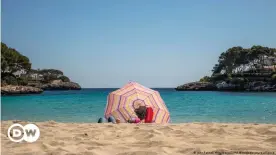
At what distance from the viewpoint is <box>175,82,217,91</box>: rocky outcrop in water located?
77037 mm

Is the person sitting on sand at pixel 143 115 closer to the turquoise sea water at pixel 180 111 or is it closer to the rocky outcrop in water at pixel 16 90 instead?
the turquoise sea water at pixel 180 111

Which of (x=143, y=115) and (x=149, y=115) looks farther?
(x=143, y=115)

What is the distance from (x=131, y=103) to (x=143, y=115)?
0.47 metres

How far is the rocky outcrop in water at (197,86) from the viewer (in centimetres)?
7704

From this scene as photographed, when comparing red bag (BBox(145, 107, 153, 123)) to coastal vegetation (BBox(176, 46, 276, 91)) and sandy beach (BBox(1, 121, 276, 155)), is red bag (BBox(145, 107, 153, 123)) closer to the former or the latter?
sandy beach (BBox(1, 121, 276, 155))

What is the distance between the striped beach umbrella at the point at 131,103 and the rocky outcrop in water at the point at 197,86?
6988 centimetres

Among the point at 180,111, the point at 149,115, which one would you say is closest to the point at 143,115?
the point at 149,115

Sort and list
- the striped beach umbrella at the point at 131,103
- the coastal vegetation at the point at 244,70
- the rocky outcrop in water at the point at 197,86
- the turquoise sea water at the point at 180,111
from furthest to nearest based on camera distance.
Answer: the rocky outcrop in water at the point at 197,86, the coastal vegetation at the point at 244,70, the turquoise sea water at the point at 180,111, the striped beach umbrella at the point at 131,103

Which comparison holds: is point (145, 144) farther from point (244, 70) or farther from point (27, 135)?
point (244, 70)

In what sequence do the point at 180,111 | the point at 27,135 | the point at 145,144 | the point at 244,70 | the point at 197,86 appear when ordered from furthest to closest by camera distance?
the point at 197,86 < the point at 244,70 < the point at 180,111 < the point at 27,135 < the point at 145,144

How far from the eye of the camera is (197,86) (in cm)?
8188

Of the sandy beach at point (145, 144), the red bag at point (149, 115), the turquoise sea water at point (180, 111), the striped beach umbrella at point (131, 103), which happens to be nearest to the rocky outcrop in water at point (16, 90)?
the turquoise sea water at point (180, 111)

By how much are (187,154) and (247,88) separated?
6511 centimetres

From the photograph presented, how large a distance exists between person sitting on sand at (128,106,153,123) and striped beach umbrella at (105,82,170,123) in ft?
0.44
